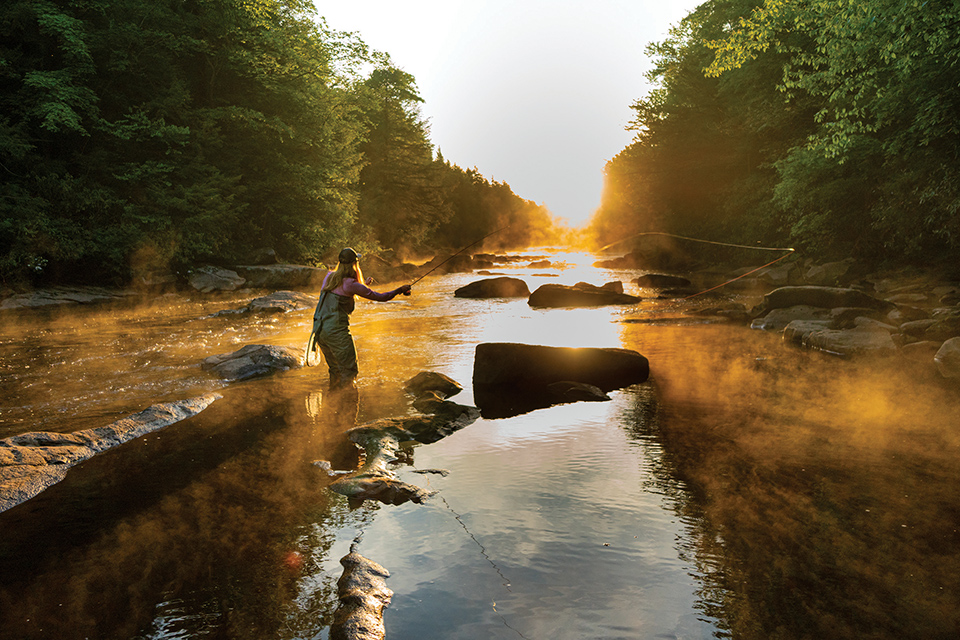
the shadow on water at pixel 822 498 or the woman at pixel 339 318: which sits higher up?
the woman at pixel 339 318

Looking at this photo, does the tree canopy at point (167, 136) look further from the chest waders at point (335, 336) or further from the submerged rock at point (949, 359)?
the submerged rock at point (949, 359)

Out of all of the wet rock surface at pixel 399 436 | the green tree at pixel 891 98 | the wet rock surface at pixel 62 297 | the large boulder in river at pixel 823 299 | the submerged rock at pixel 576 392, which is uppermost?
the green tree at pixel 891 98

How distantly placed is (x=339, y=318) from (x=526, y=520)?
471cm

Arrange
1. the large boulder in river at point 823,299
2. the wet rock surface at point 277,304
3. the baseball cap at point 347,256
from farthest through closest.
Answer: the wet rock surface at point 277,304, the large boulder in river at point 823,299, the baseball cap at point 347,256

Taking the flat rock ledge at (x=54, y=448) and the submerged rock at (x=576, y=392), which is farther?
the submerged rock at (x=576, y=392)

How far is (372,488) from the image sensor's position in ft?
15.2

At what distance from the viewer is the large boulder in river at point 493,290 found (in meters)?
24.4

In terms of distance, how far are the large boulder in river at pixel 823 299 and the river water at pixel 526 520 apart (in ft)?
22.9

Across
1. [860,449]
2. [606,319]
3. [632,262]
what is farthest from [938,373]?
[632,262]

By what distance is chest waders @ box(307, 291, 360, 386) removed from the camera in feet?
26.5

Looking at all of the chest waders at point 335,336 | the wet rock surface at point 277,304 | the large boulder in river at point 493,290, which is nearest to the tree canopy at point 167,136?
the wet rock surface at point 277,304

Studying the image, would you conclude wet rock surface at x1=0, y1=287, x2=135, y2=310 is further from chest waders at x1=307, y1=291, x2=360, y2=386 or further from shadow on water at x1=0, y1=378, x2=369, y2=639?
shadow on water at x1=0, y1=378, x2=369, y2=639

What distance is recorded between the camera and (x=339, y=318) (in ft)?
26.5

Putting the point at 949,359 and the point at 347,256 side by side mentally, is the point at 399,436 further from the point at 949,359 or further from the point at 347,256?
the point at 949,359
